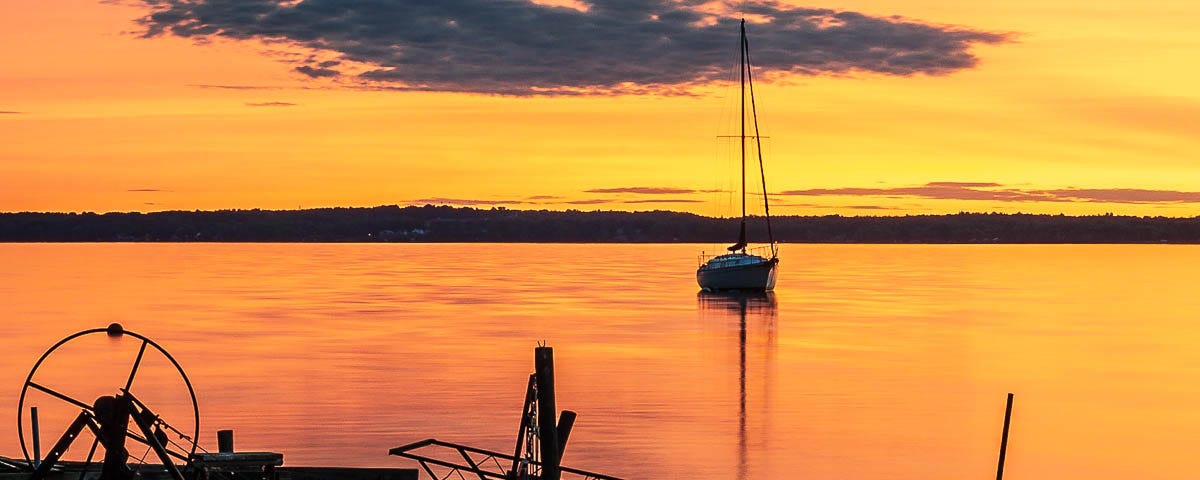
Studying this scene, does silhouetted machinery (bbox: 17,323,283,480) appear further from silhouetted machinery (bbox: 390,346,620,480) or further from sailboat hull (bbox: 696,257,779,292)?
sailboat hull (bbox: 696,257,779,292)

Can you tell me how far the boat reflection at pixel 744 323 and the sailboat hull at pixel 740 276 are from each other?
1.24 metres

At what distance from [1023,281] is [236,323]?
3891 inches

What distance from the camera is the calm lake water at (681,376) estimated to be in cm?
3319

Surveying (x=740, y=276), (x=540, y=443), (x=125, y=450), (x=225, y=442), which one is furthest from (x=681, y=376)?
(x=740, y=276)

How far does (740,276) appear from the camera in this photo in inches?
3720

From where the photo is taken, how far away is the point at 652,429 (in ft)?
118

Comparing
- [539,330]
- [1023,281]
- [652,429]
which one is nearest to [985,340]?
[539,330]

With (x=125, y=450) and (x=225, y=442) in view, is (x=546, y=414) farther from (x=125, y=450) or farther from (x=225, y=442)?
(x=125, y=450)

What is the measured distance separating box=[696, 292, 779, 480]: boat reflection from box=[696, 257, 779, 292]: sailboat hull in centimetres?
124

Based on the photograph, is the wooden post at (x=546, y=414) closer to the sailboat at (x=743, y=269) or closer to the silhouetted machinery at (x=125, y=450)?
the silhouetted machinery at (x=125, y=450)

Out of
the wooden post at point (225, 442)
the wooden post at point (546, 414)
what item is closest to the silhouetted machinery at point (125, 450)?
the wooden post at point (225, 442)

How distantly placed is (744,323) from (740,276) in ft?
53.2

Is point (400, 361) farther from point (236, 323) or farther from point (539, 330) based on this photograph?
point (236, 323)

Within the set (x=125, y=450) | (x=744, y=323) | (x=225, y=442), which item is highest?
(x=125, y=450)
